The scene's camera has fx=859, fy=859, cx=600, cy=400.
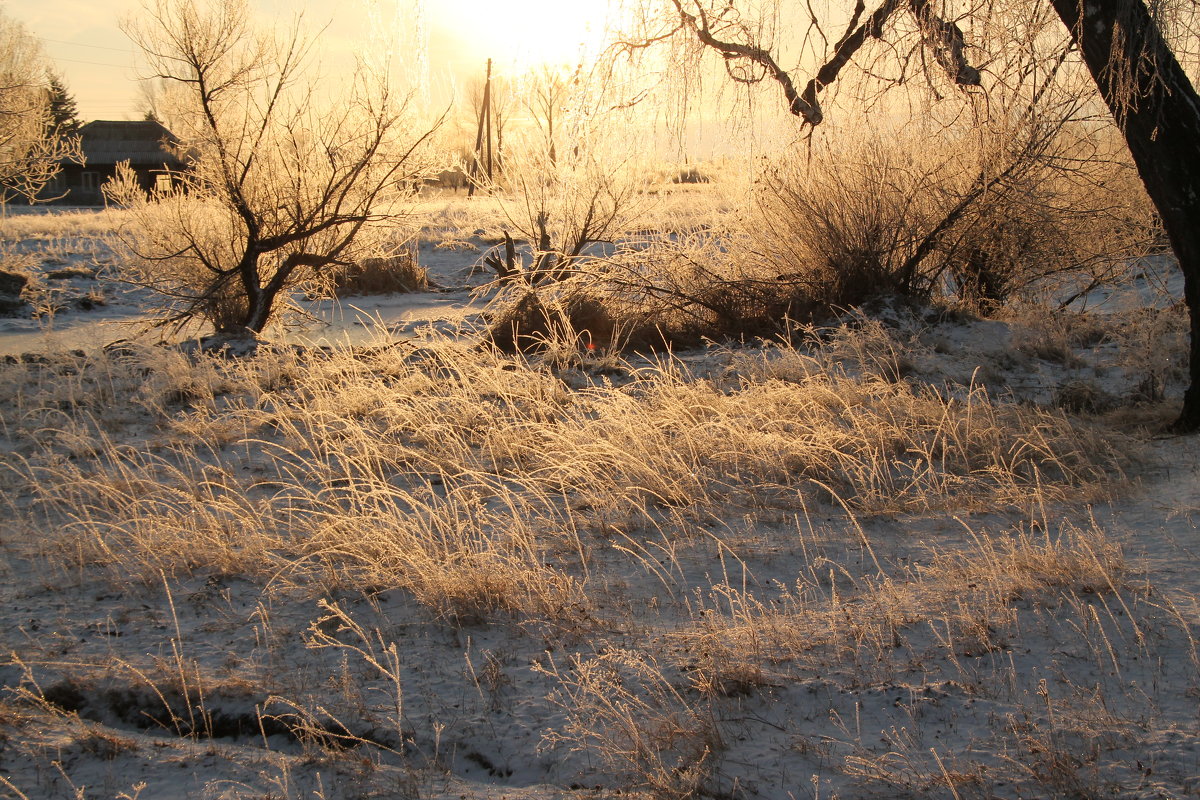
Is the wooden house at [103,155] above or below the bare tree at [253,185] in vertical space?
above

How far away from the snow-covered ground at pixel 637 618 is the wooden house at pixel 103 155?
Result: 34.9 m

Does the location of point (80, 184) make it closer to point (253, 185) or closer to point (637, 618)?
point (253, 185)

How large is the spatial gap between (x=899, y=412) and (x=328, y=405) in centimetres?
388

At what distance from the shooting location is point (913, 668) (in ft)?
9.53

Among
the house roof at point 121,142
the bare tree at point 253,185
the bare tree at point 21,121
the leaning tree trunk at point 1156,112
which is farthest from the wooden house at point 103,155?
the leaning tree trunk at point 1156,112

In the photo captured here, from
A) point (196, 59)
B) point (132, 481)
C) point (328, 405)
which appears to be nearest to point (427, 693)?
point (132, 481)

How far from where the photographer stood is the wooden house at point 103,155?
35.7 meters

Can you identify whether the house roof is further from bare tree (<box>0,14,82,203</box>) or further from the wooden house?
bare tree (<box>0,14,82,203</box>)

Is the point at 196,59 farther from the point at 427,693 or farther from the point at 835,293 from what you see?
the point at 427,693

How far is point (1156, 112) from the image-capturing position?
4.95 m

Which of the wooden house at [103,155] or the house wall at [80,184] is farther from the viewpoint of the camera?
the house wall at [80,184]

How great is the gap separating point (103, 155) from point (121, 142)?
3.57ft

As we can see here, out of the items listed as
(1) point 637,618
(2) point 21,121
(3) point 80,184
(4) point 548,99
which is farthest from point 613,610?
(3) point 80,184

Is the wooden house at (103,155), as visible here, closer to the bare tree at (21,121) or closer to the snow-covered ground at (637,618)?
the bare tree at (21,121)
